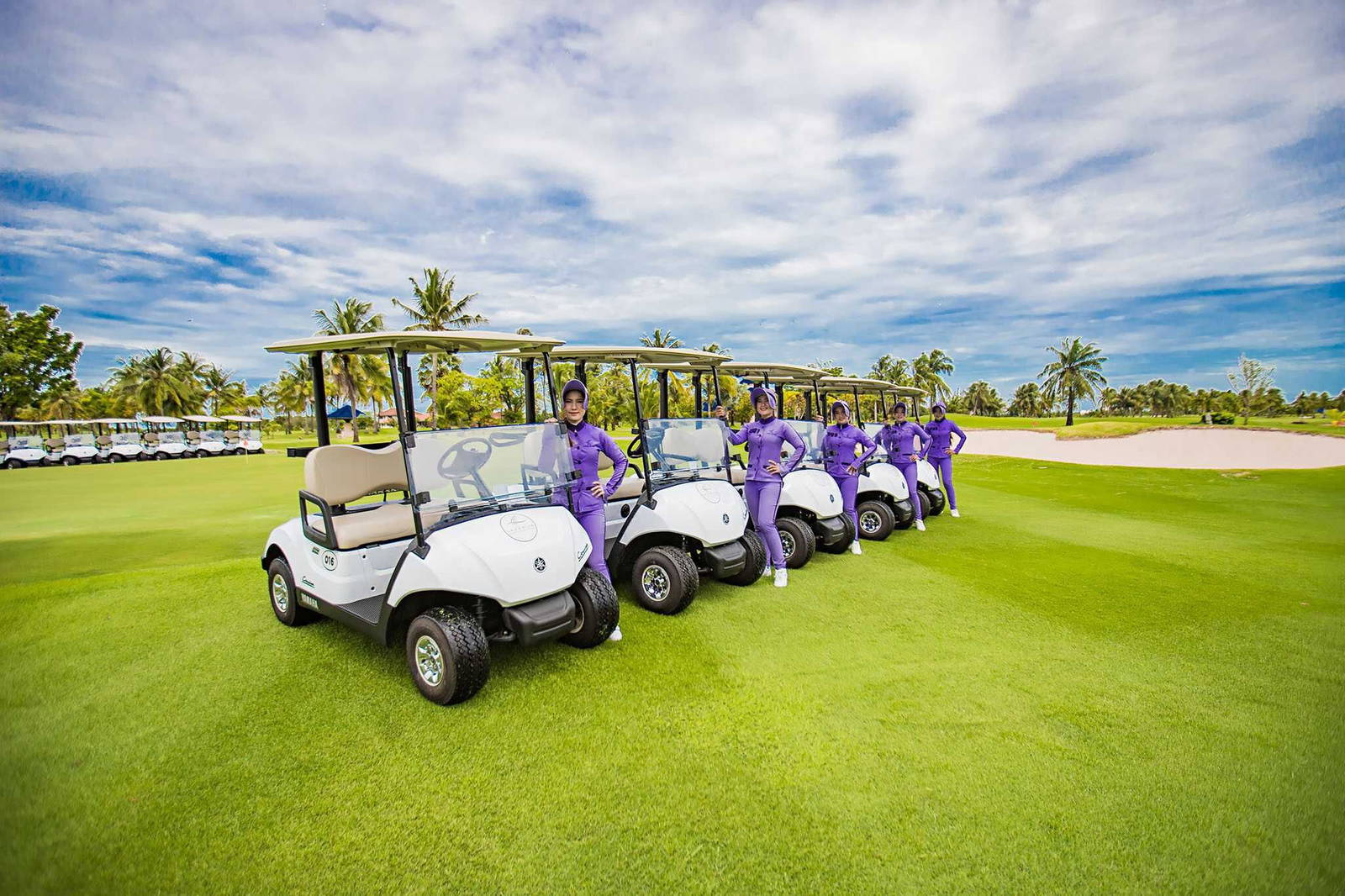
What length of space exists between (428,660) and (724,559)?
8.49ft

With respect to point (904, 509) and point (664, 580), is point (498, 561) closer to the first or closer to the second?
point (664, 580)

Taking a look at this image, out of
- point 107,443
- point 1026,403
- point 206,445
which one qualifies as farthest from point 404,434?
point 1026,403

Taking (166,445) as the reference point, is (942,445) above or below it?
below

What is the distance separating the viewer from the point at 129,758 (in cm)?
300

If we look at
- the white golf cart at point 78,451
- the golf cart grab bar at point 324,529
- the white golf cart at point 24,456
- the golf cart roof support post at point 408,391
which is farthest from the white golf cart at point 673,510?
the white golf cart at point 78,451

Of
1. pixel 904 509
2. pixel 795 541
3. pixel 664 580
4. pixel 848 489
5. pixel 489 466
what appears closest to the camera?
pixel 489 466

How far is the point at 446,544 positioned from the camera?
11.3 feet

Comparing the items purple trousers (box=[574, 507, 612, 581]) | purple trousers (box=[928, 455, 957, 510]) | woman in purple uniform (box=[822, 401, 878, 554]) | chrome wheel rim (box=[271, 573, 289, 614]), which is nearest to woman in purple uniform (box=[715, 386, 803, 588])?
woman in purple uniform (box=[822, 401, 878, 554])

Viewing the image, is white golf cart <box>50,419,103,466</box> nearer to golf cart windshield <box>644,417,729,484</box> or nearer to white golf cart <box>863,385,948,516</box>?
golf cart windshield <box>644,417,729,484</box>

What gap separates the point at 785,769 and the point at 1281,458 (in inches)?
1232

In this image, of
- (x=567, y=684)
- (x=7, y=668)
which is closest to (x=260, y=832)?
(x=567, y=684)

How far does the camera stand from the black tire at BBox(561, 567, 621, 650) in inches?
159

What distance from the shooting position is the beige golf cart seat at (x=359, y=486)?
167 inches

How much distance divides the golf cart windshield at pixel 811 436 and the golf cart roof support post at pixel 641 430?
3063 millimetres
